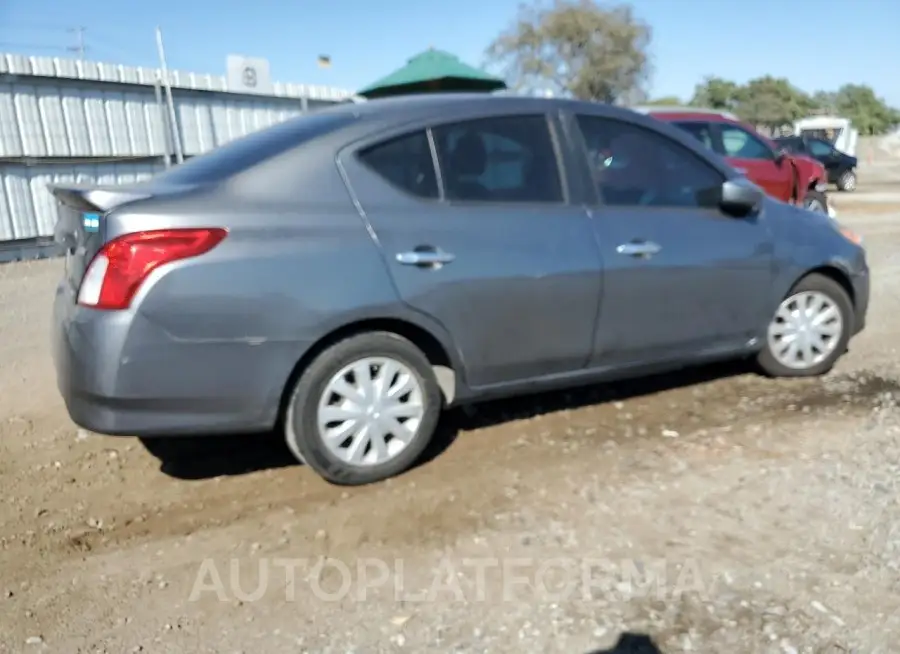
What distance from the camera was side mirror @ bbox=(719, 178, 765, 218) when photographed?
13.9 feet

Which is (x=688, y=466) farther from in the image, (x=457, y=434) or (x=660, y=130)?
(x=660, y=130)

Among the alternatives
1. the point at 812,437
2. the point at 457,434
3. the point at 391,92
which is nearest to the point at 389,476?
the point at 457,434

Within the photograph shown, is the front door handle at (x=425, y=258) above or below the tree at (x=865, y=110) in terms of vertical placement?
below

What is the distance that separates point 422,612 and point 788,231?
3.14 m

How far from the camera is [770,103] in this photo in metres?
57.8

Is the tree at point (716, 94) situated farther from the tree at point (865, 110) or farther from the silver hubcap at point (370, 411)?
the silver hubcap at point (370, 411)

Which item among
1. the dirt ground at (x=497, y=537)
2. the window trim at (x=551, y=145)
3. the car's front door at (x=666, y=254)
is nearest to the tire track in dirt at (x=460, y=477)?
the dirt ground at (x=497, y=537)

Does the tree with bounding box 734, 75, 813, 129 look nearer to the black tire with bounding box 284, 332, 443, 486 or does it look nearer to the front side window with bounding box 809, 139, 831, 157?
the front side window with bounding box 809, 139, 831, 157

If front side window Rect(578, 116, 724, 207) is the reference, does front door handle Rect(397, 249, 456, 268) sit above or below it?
below

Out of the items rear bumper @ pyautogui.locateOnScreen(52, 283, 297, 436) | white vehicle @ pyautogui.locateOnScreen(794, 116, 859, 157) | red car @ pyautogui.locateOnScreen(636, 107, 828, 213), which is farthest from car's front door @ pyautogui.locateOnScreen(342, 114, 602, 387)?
white vehicle @ pyautogui.locateOnScreen(794, 116, 859, 157)

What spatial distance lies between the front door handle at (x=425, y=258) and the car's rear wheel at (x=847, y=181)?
73.3 ft

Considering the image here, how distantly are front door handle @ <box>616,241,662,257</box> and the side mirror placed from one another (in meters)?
0.54

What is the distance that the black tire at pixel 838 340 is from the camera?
466cm

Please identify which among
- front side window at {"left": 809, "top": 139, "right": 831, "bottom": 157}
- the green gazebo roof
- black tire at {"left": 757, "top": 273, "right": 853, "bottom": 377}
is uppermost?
the green gazebo roof
